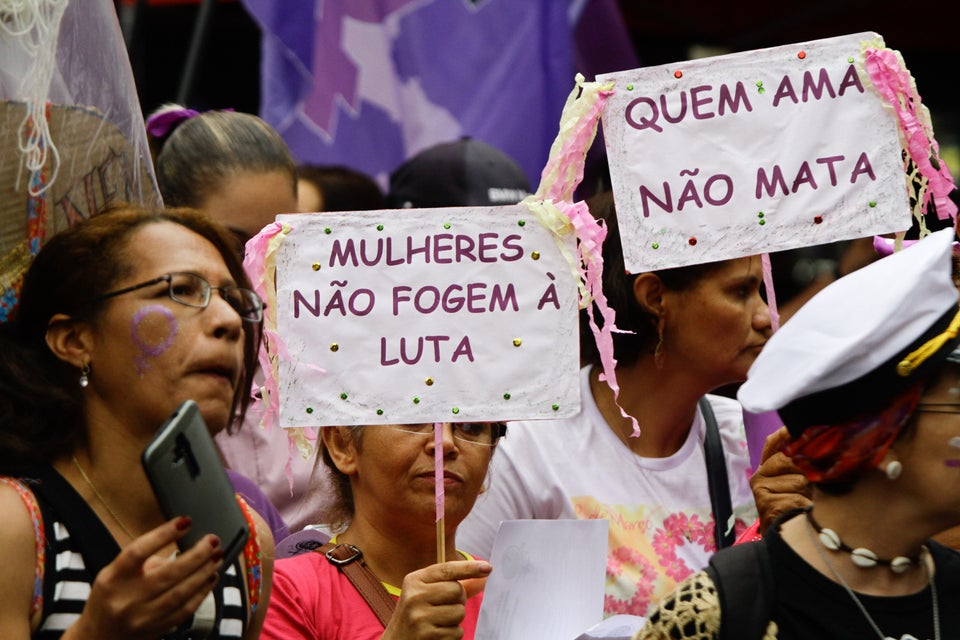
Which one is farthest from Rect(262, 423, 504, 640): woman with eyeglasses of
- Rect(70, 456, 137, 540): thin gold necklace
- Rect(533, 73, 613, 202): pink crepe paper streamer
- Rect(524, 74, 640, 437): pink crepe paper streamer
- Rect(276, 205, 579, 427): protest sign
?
Rect(533, 73, 613, 202): pink crepe paper streamer

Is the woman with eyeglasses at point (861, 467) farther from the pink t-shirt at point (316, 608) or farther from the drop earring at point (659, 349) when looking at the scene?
the drop earring at point (659, 349)

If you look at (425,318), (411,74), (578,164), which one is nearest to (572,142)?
(578,164)

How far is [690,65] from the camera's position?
11.8 feet

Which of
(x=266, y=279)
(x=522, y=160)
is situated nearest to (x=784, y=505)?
(x=266, y=279)

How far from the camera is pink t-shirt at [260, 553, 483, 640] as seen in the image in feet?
10.6

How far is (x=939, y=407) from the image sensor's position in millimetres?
2541

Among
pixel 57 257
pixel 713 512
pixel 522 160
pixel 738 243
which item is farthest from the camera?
pixel 522 160

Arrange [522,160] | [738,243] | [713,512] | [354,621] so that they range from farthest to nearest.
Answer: [522,160] → [713,512] → [738,243] → [354,621]

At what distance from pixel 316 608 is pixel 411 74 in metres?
3.87

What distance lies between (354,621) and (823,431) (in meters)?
1.19

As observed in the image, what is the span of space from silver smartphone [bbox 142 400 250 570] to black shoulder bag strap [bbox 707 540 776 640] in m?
0.80

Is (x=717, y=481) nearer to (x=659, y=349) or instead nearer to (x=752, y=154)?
(x=659, y=349)

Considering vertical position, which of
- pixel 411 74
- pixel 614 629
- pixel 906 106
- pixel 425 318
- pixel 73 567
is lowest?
pixel 411 74

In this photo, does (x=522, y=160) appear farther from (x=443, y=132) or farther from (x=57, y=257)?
(x=57, y=257)
